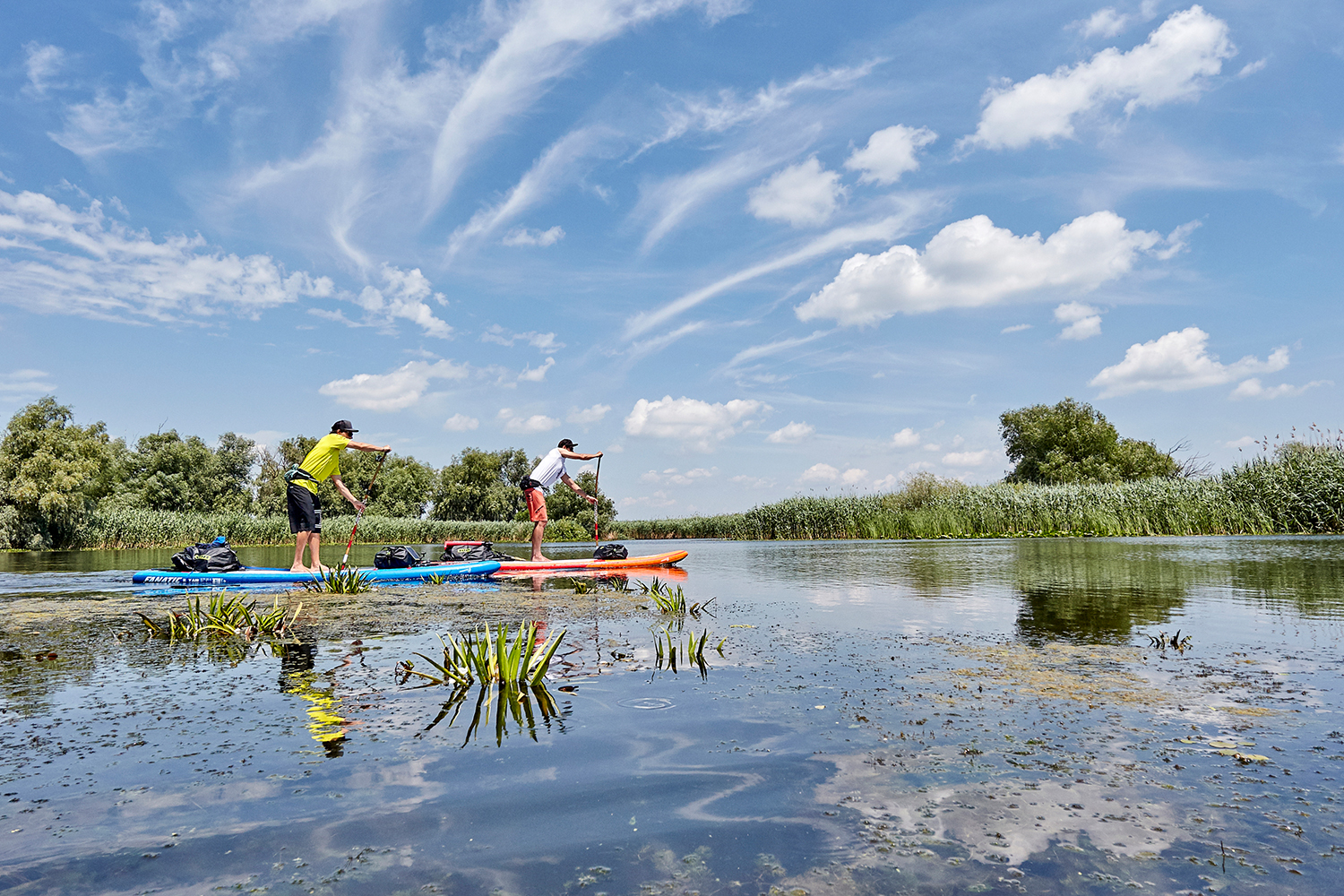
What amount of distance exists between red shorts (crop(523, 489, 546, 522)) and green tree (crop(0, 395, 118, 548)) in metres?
36.1

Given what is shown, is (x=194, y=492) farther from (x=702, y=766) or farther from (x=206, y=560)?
(x=702, y=766)

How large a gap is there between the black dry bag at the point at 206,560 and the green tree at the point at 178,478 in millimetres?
57289

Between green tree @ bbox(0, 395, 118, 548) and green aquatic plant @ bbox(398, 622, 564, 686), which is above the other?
green tree @ bbox(0, 395, 118, 548)

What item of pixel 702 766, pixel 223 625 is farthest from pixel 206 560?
pixel 702 766

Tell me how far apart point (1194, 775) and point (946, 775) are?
1.05m

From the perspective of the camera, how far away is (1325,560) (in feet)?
46.4

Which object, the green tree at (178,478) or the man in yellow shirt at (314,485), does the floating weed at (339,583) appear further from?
the green tree at (178,478)

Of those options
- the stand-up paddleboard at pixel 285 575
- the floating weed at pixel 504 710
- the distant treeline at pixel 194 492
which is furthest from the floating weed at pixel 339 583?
the distant treeline at pixel 194 492

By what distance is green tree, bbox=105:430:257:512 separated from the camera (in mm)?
61156

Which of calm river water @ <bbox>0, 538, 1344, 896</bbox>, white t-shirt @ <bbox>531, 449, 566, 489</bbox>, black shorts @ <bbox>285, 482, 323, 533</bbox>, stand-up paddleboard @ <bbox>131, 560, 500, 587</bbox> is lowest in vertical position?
calm river water @ <bbox>0, 538, 1344, 896</bbox>

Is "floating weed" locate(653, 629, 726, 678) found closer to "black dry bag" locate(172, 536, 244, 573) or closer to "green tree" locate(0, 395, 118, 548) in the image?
"black dry bag" locate(172, 536, 244, 573)

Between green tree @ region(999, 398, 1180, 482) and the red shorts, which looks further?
green tree @ region(999, 398, 1180, 482)

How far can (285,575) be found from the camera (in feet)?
37.6

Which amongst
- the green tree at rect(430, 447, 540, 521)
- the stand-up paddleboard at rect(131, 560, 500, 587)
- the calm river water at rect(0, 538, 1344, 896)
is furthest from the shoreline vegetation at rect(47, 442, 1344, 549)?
the stand-up paddleboard at rect(131, 560, 500, 587)
